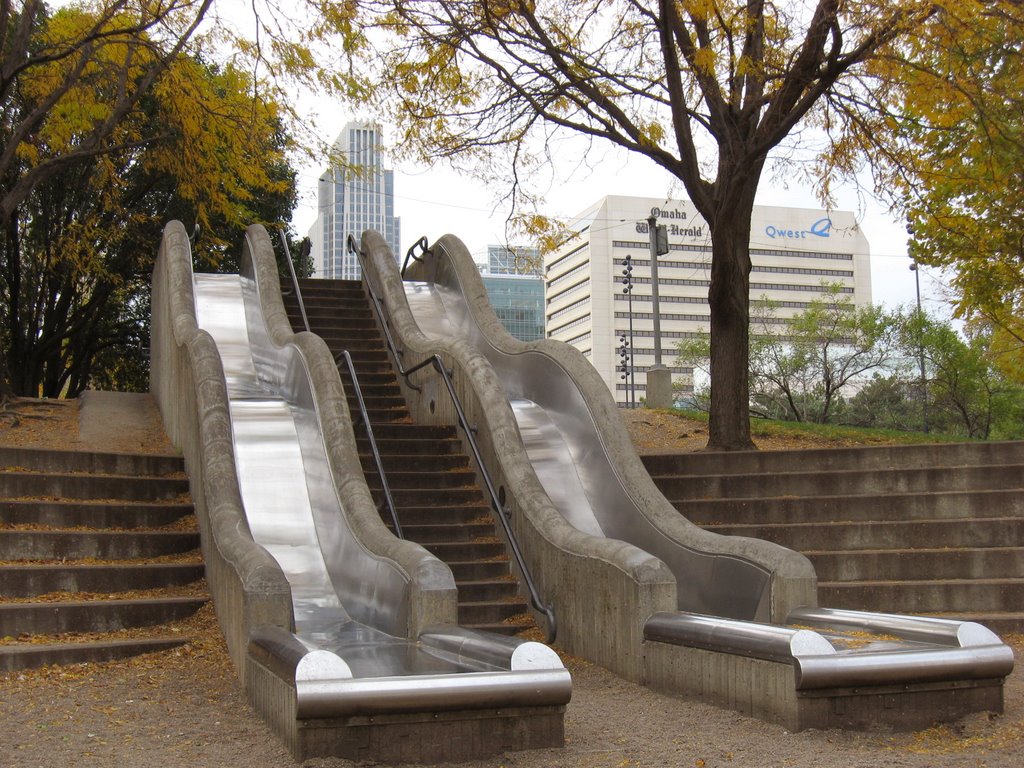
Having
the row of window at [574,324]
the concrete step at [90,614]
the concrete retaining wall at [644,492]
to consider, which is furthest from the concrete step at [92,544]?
the row of window at [574,324]

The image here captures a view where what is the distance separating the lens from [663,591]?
296 inches

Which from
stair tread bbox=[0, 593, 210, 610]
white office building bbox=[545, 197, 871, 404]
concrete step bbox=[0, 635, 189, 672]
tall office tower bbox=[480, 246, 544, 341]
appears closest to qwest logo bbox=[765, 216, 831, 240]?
white office building bbox=[545, 197, 871, 404]

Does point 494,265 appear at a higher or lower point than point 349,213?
lower

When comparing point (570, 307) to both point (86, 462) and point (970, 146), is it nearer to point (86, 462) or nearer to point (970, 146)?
point (970, 146)

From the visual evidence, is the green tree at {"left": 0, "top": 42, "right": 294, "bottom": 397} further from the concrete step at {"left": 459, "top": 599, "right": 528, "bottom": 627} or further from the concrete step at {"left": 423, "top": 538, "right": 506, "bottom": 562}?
the concrete step at {"left": 459, "top": 599, "right": 528, "bottom": 627}

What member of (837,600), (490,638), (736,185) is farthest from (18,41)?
(837,600)

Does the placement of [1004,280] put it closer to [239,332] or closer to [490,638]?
[239,332]

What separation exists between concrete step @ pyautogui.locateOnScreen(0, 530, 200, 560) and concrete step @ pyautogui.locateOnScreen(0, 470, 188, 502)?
0.80 meters

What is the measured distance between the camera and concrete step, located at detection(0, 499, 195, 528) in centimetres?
921

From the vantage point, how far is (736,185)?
39.9 feet

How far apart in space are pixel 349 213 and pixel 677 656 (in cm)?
12826

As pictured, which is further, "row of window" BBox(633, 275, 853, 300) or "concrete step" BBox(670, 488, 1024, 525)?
"row of window" BBox(633, 275, 853, 300)

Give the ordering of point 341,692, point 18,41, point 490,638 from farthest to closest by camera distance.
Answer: point 18,41
point 490,638
point 341,692

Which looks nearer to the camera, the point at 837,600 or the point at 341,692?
the point at 341,692
